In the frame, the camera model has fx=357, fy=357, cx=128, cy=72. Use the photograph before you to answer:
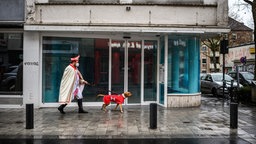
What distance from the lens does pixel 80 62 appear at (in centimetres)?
1462

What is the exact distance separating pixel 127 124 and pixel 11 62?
6330 mm

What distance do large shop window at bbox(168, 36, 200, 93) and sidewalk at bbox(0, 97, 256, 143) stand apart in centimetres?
109

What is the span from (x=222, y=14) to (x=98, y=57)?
5.31 meters

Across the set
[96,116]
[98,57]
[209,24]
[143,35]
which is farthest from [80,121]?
[209,24]

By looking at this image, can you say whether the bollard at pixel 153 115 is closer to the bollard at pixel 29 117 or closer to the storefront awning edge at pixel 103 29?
the bollard at pixel 29 117

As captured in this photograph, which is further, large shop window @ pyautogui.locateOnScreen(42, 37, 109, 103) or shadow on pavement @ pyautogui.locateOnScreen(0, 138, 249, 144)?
large shop window @ pyautogui.locateOnScreen(42, 37, 109, 103)

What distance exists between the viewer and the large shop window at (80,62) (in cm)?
1432

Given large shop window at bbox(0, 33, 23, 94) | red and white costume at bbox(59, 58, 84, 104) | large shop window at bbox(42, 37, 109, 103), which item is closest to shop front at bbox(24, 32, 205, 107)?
large shop window at bbox(42, 37, 109, 103)

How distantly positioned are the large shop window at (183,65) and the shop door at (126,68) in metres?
1.37

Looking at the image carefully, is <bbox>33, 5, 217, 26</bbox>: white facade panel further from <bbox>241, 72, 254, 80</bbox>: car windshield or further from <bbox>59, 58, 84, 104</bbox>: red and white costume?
<bbox>241, 72, 254, 80</bbox>: car windshield

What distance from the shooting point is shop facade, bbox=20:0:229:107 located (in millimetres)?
13867

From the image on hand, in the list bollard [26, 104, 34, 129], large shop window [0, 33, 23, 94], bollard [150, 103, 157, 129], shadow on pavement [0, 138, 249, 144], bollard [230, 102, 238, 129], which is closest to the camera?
shadow on pavement [0, 138, 249, 144]

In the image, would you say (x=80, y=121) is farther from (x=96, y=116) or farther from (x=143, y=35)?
(x=143, y=35)

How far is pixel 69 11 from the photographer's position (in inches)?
554
